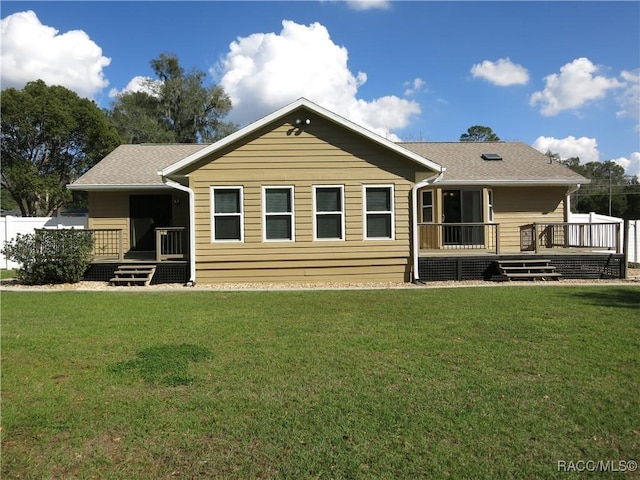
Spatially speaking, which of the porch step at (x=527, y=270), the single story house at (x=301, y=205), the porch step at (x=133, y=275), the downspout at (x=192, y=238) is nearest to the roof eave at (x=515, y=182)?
the single story house at (x=301, y=205)

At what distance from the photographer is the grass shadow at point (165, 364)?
451 cm

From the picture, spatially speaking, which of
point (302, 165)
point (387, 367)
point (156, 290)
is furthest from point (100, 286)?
point (387, 367)

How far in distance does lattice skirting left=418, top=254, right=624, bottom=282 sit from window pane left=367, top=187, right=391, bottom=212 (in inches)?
67.0

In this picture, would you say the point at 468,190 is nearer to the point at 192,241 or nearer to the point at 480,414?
the point at 192,241

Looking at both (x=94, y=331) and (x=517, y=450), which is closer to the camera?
(x=517, y=450)

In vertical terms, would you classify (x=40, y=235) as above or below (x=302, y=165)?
below

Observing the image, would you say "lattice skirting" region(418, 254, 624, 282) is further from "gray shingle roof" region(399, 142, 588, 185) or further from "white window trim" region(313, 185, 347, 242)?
"gray shingle roof" region(399, 142, 588, 185)

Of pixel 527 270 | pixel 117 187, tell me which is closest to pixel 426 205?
pixel 527 270

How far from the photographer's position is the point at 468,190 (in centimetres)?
1543

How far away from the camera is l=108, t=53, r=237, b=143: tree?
137ft

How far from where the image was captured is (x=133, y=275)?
1193cm

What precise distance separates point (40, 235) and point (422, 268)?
32.6 ft

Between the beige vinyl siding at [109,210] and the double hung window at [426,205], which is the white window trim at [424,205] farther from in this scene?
the beige vinyl siding at [109,210]

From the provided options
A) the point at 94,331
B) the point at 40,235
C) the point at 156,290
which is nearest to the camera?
the point at 94,331
